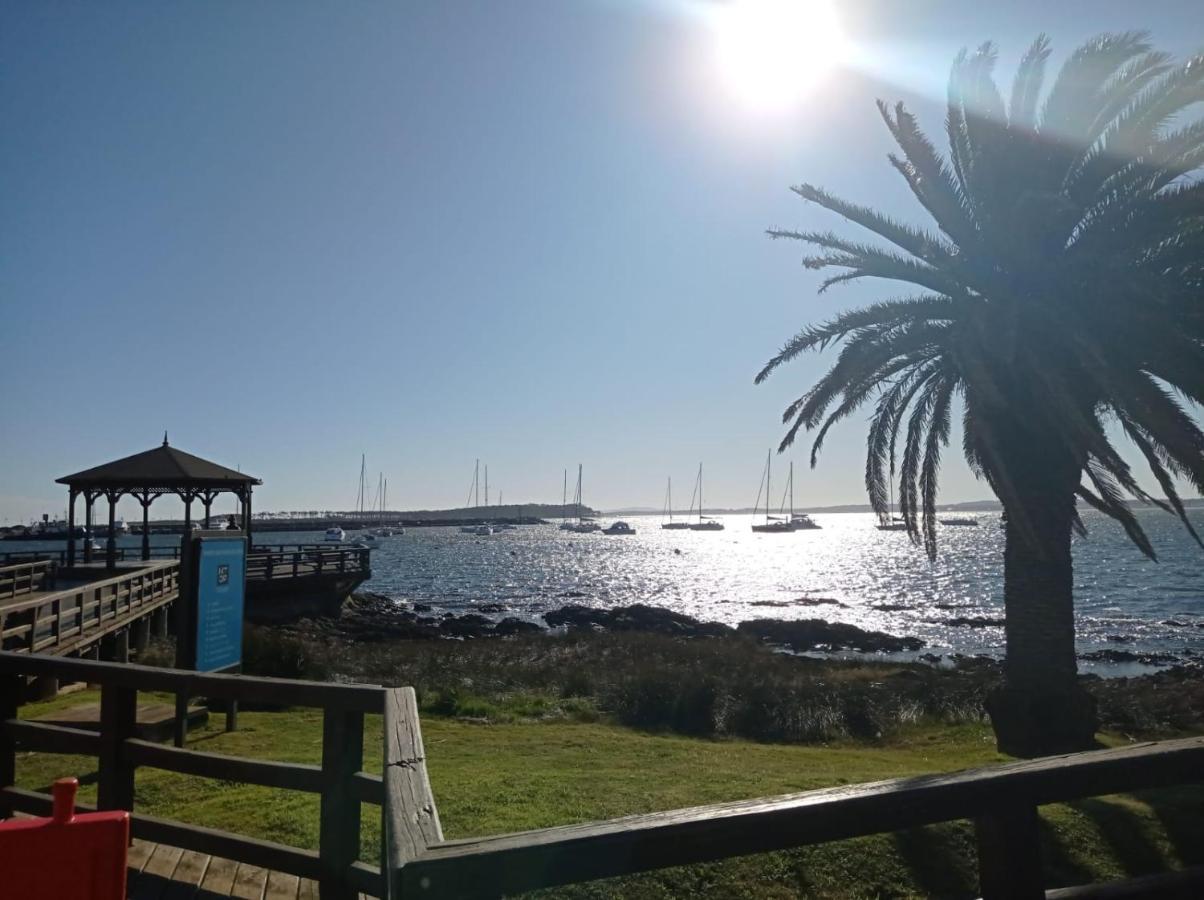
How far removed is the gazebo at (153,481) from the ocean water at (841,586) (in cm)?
2258

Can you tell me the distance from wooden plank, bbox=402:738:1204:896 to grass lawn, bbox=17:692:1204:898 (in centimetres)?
321

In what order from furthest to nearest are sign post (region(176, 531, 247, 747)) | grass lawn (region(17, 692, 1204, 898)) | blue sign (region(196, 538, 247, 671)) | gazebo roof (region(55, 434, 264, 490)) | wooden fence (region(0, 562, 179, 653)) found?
gazebo roof (region(55, 434, 264, 490)) < wooden fence (region(0, 562, 179, 653)) < blue sign (region(196, 538, 247, 671)) < sign post (region(176, 531, 247, 747)) < grass lawn (region(17, 692, 1204, 898))

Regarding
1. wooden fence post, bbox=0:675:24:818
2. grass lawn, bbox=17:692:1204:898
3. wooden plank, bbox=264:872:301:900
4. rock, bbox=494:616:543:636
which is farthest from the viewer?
rock, bbox=494:616:543:636

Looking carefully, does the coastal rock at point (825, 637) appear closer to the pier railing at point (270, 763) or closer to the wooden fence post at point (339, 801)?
the pier railing at point (270, 763)

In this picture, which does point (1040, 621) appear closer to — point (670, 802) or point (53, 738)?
point (670, 802)

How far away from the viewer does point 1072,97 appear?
36.6 ft

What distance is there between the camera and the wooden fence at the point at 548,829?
2.21m

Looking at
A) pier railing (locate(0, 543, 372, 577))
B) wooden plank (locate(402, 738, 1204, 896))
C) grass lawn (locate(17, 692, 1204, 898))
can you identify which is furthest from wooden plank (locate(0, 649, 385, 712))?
pier railing (locate(0, 543, 372, 577))

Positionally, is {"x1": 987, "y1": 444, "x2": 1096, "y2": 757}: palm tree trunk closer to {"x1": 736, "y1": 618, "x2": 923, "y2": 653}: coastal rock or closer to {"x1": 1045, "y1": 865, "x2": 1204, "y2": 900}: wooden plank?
{"x1": 1045, "y1": 865, "x2": 1204, "y2": 900}: wooden plank

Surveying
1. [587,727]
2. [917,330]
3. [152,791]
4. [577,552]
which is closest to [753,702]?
[587,727]

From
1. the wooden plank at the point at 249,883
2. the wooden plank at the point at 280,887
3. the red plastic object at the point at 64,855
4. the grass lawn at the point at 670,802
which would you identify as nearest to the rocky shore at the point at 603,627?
the grass lawn at the point at 670,802

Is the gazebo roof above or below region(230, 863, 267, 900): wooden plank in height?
above

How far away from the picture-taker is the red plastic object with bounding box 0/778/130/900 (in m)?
2.74

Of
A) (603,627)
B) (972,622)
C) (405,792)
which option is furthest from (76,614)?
(972,622)
